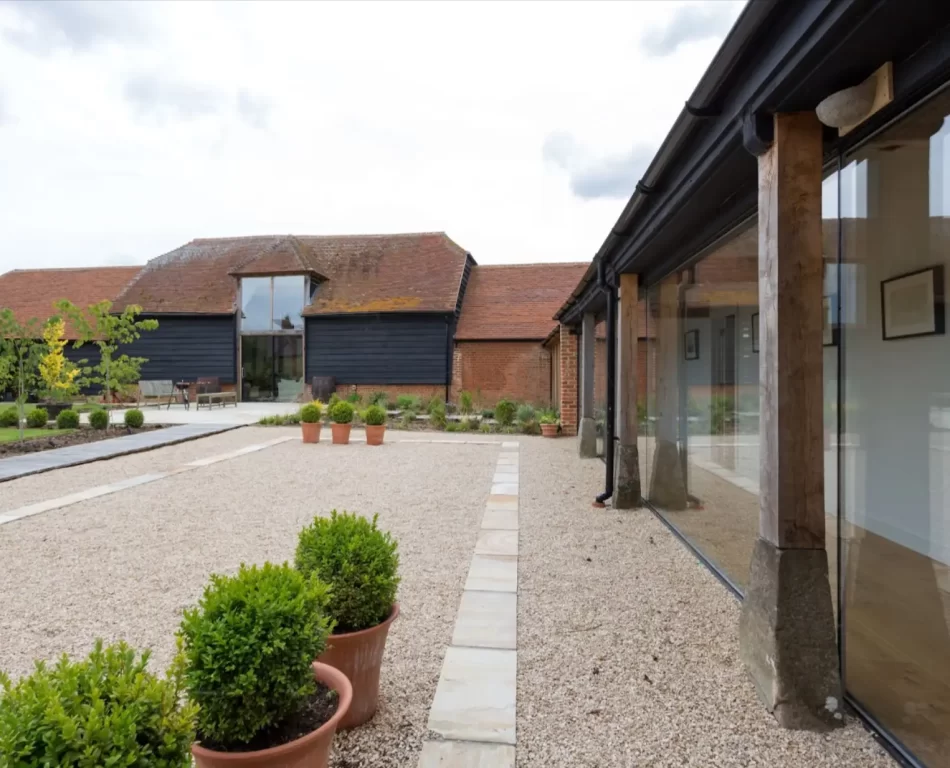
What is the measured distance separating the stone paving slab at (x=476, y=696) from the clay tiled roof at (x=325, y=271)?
53.5 ft

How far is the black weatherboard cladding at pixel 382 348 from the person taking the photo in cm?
1880

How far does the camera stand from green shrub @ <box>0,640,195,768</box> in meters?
1.01

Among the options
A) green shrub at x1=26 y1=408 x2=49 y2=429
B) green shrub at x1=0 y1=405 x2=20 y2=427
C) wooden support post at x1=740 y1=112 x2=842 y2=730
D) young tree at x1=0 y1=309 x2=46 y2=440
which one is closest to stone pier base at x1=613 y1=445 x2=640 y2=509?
wooden support post at x1=740 y1=112 x2=842 y2=730

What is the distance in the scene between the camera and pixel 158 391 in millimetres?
18844

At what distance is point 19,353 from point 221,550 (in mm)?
9845

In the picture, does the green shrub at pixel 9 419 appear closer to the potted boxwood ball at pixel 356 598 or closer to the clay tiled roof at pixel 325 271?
the clay tiled roof at pixel 325 271

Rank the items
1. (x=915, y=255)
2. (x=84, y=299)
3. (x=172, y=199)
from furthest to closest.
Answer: (x=84, y=299), (x=172, y=199), (x=915, y=255)

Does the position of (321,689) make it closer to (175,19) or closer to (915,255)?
(915,255)

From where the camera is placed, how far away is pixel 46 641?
2812 millimetres

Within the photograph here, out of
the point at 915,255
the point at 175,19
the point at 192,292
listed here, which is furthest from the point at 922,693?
the point at 192,292

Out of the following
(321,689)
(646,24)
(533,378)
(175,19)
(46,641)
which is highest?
(175,19)

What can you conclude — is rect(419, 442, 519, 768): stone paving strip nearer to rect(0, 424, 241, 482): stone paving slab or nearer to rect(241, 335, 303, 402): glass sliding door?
rect(0, 424, 241, 482): stone paving slab

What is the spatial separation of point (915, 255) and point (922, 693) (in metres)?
1.95

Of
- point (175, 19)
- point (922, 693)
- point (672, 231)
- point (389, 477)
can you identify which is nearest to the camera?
point (922, 693)
